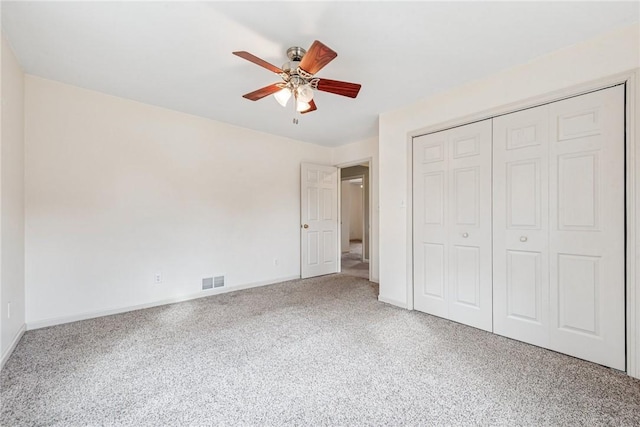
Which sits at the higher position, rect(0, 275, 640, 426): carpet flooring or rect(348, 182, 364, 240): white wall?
rect(348, 182, 364, 240): white wall

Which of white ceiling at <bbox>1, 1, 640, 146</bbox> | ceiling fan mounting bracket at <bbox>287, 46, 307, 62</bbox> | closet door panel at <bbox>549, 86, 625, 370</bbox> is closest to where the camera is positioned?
white ceiling at <bbox>1, 1, 640, 146</bbox>

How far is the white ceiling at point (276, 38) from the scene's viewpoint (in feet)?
5.75

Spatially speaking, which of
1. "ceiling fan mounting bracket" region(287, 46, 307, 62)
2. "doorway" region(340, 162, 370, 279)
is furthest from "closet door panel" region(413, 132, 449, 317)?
"doorway" region(340, 162, 370, 279)

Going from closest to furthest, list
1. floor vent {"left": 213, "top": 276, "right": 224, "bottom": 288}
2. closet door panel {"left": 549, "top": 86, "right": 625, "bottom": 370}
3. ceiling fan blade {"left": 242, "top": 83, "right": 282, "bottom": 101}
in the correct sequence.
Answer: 1. closet door panel {"left": 549, "top": 86, "right": 625, "bottom": 370}
2. ceiling fan blade {"left": 242, "top": 83, "right": 282, "bottom": 101}
3. floor vent {"left": 213, "top": 276, "right": 224, "bottom": 288}

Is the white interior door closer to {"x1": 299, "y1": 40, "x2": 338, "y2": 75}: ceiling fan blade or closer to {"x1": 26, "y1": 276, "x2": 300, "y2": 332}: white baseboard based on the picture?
{"x1": 26, "y1": 276, "x2": 300, "y2": 332}: white baseboard

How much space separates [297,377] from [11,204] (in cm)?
267

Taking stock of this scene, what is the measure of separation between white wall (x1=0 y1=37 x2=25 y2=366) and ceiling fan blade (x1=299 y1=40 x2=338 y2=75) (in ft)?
7.42

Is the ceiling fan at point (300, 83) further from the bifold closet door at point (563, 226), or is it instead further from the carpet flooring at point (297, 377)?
the carpet flooring at point (297, 377)

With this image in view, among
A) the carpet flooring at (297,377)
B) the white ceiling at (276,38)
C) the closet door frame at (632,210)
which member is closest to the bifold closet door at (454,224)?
the carpet flooring at (297,377)

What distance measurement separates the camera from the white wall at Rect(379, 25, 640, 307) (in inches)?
77.6

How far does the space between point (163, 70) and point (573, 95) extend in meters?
3.43

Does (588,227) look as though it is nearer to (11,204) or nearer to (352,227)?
(11,204)

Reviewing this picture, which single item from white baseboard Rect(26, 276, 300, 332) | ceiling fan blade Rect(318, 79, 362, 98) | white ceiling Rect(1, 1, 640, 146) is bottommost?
white baseboard Rect(26, 276, 300, 332)

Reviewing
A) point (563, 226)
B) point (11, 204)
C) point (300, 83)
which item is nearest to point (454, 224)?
point (563, 226)
